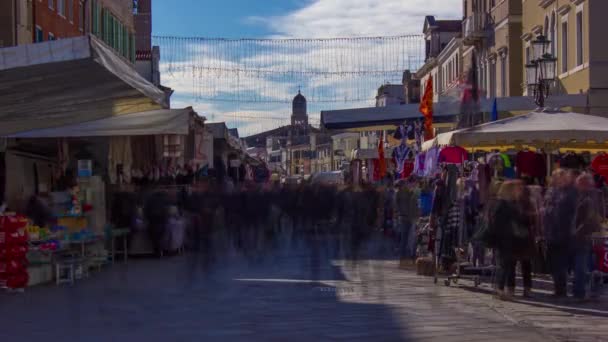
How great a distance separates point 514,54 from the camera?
4188 centimetres

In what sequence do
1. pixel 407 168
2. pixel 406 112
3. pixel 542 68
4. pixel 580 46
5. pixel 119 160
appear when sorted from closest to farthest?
1. pixel 542 68
2. pixel 119 160
3. pixel 406 112
4. pixel 407 168
5. pixel 580 46

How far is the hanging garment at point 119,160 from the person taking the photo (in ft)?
80.8

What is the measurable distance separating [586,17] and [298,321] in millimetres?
20958

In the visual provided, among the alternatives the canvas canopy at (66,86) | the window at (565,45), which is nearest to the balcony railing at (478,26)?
the window at (565,45)

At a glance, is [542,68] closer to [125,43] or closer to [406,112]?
[406,112]

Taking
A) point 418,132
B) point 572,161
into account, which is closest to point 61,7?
point 418,132

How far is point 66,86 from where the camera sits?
54.5 ft

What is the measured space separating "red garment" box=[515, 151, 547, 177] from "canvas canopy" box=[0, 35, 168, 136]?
7064mm

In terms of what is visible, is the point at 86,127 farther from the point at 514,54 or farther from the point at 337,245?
the point at 514,54

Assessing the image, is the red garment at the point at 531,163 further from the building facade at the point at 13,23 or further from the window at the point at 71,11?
the window at the point at 71,11

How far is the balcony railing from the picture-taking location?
46106mm

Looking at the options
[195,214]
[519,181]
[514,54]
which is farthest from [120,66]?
[514,54]

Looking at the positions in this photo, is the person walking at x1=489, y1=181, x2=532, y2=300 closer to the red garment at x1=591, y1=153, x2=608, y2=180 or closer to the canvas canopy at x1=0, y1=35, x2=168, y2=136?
the canvas canopy at x1=0, y1=35, x2=168, y2=136

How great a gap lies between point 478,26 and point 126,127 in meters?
28.1
